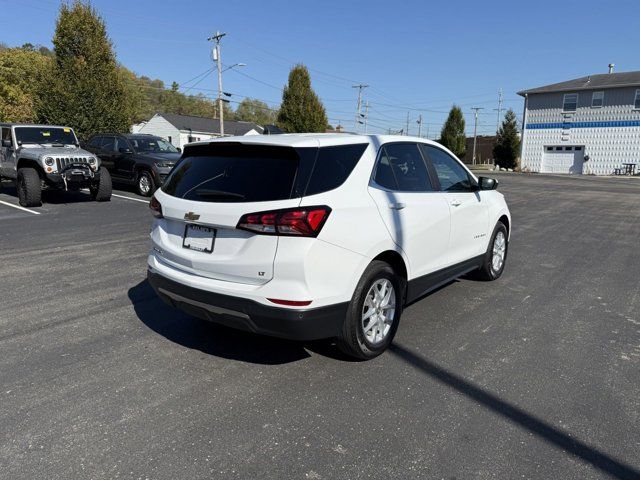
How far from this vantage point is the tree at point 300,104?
32.1 meters

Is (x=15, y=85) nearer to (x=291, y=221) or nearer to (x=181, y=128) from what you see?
(x=181, y=128)

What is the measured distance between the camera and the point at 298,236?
3100 millimetres

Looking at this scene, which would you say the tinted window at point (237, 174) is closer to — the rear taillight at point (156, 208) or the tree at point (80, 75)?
the rear taillight at point (156, 208)

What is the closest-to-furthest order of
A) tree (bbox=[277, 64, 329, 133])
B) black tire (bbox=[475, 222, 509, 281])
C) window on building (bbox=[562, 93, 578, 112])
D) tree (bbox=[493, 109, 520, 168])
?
1. black tire (bbox=[475, 222, 509, 281])
2. tree (bbox=[277, 64, 329, 133])
3. window on building (bbox=[562, 93, 578, 112])
4. tree (bbox=[493, 109, 520, 168])

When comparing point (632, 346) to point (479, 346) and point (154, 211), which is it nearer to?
point (479, 346)

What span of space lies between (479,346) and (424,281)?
0.71 meters

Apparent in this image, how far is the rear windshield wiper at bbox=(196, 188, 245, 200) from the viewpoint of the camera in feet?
10.9

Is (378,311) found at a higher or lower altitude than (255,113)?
lower

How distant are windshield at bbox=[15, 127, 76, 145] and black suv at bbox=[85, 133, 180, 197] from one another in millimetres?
1841

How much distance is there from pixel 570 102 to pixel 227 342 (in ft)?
146

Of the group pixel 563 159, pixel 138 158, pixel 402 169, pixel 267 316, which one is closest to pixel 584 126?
pixel 563 159

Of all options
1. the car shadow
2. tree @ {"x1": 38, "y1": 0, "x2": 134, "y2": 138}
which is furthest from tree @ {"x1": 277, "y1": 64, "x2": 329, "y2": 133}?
the car shadow

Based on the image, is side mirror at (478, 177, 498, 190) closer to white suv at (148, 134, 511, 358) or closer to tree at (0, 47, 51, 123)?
white suv at (148, 134, 511, 358)

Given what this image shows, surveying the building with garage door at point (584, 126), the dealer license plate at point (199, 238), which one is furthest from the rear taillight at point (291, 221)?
the building with garage door at point (584, 126)
